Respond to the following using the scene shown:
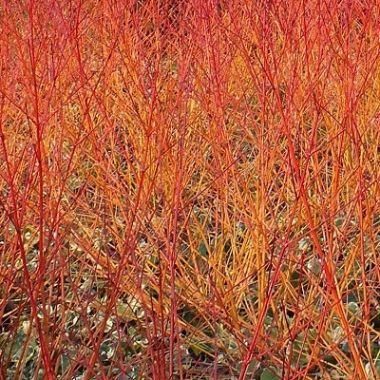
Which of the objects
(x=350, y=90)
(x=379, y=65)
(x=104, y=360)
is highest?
(x=350, y=90)

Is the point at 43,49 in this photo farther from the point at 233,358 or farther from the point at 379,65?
the point at 379,65

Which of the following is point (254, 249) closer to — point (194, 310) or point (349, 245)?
point (194, 310)

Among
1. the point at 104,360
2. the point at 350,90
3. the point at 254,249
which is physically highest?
the point at 350,90

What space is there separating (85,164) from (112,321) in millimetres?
1140

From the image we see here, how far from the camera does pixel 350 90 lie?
181 centimetres

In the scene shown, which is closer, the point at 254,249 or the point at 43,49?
the point at 254,249

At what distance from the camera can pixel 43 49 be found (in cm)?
236

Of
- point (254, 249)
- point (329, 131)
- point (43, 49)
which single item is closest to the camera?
point (254, 249)

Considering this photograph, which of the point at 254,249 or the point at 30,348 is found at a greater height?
the point at 254,249

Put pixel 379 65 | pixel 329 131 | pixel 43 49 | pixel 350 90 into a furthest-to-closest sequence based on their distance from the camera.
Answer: pixel 379 65 < pixel 329 131 < pixel 43 49 < pixel 350 90

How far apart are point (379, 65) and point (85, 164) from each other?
1231mm

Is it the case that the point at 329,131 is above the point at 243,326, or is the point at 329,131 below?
above

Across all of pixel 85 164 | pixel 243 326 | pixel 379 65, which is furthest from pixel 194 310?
pixel 379 65

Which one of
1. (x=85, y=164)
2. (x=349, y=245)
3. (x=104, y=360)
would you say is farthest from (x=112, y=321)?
(x=85, y=164)
